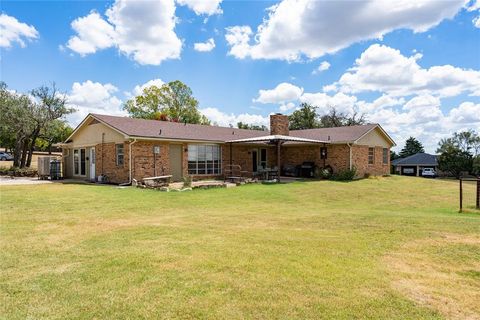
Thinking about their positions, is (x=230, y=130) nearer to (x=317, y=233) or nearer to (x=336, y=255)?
(x=317, y=233)

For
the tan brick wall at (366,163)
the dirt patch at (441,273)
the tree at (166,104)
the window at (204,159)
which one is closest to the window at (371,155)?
the tan brick wall at (366,163)

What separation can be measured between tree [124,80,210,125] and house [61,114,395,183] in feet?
94.3

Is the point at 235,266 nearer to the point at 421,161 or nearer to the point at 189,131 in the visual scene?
the point at 189,131

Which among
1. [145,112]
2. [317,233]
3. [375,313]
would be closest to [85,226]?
[317,233]

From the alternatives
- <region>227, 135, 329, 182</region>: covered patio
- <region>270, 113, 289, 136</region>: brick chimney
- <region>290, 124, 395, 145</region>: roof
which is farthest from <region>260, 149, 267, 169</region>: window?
<region>290, 124, 395, 145</region>: roof

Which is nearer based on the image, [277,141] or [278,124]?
[277,141]

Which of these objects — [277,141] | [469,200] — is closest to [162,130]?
[277,141]

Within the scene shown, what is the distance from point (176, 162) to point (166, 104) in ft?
120

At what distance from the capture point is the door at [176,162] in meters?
19.8

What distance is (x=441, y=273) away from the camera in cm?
455

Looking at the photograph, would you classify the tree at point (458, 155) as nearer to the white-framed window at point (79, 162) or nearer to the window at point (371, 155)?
the window at point (371, 155)

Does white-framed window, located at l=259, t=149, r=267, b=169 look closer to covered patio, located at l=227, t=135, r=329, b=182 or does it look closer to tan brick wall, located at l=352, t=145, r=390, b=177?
covered patio, located at l=227, t=135, r=329, b=182

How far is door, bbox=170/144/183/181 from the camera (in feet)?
65.0

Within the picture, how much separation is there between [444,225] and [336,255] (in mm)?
3989
